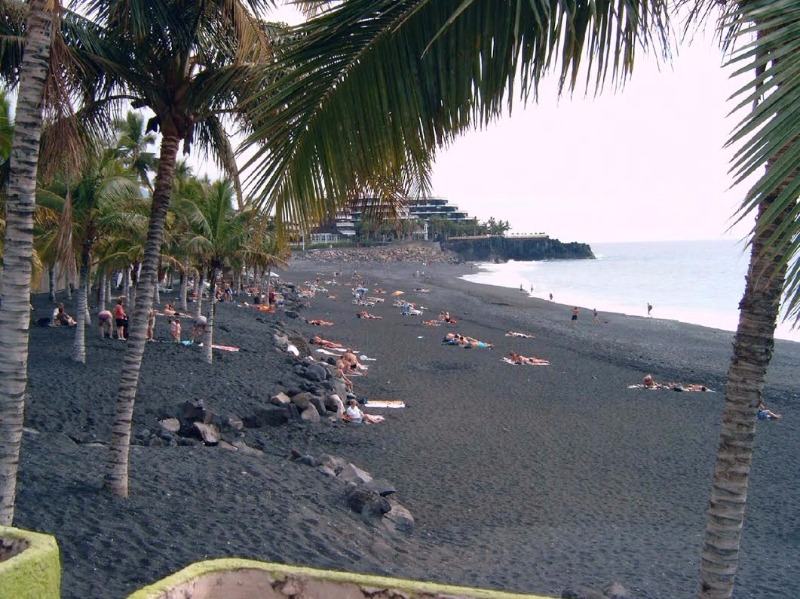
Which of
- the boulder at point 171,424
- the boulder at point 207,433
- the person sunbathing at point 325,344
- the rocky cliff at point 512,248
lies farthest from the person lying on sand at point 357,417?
the rocky cliff at point 512,248

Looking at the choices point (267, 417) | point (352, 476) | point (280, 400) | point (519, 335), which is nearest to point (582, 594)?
point (352, 476)

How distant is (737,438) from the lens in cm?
294

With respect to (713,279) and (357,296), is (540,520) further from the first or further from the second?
(713,279)

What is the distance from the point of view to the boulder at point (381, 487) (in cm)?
1013

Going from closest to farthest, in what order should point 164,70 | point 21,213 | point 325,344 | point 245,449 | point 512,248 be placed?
point 21,213
point 164,70
point 245,449
point 325,344
point 512,248

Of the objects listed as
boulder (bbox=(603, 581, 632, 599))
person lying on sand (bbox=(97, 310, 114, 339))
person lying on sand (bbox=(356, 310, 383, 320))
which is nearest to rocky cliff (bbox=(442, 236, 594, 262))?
person lying on sand (bbox=(356, 310, 383, 320))

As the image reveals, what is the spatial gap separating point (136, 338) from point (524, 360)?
19.1 m

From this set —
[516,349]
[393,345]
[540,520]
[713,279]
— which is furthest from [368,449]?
[713,279]

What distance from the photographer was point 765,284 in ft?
9.02

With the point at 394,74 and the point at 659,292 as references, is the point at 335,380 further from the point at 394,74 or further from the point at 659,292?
the point at 659,292

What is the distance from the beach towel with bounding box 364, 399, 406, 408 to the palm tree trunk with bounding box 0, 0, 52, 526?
12245 mm

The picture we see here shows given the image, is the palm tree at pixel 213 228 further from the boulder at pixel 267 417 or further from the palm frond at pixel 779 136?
the palm frond at pixel 779 136

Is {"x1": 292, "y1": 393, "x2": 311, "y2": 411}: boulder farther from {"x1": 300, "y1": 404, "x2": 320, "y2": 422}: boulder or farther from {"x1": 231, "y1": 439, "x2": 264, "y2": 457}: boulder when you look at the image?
{"x1": 231, "y1": 439, "x2": 264, "y2": 457}: boulder

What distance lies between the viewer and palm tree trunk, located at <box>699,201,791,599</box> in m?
2.86
